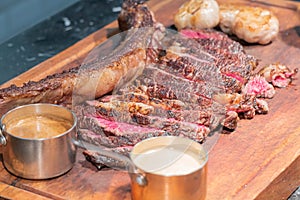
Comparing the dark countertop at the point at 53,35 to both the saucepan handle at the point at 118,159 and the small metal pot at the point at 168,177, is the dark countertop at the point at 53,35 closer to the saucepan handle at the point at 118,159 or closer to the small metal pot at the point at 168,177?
the saucepan handle at the point at 118,159

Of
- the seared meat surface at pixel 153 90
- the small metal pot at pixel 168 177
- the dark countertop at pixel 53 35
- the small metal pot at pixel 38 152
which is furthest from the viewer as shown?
the dark countertop at pixel 53 35

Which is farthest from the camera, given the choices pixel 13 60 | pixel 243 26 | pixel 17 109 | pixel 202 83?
pixel 13 60

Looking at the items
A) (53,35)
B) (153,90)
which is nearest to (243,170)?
(153,90)

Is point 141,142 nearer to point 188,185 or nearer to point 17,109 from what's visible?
point 188,185

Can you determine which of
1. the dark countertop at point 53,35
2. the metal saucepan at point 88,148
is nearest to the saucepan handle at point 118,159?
the metal saucepan at point 88,148

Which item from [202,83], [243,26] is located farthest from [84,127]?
[243,26]

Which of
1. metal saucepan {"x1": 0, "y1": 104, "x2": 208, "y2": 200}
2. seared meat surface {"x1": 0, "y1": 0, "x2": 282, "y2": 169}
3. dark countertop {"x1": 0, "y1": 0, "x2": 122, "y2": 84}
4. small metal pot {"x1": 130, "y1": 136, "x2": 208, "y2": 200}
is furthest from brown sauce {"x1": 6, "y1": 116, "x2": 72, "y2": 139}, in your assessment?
dark countertop {"x1": 0, "y1": 0, "x2": 122, "y2": 84}
